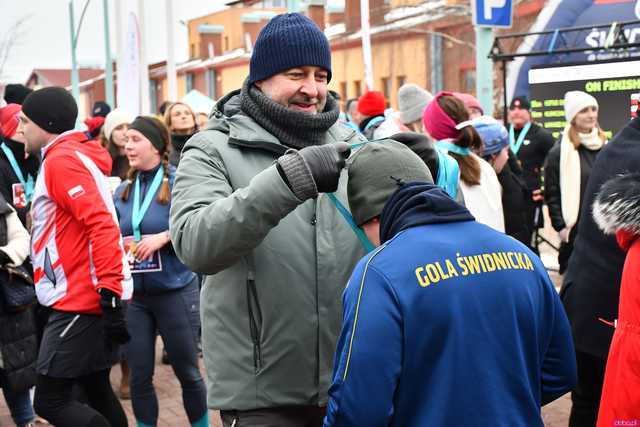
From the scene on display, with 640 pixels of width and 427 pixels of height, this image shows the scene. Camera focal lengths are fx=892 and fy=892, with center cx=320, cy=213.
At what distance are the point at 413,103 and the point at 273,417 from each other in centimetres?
441

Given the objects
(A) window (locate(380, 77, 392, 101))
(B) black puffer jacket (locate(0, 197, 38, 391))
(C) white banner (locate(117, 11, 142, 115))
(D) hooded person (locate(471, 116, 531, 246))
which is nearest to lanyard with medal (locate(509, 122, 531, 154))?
(D) hooded person (locate(471, 116, 531, 246))

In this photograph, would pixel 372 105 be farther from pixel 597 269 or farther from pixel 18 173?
pixel 597 269

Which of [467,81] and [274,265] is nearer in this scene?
[274,265]

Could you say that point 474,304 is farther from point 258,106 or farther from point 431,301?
point 258,106

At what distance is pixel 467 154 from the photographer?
511 centimetres

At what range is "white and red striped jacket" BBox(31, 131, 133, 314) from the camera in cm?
434

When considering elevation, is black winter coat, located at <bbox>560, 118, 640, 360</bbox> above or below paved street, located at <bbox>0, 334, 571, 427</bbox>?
above

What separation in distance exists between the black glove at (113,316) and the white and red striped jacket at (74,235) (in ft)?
0.13

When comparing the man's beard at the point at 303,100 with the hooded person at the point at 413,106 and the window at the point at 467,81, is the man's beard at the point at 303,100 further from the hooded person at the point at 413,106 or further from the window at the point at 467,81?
the window at the point at 467,81

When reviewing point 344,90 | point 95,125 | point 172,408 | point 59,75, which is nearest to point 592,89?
point 95,125

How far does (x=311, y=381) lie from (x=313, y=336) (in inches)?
5.7

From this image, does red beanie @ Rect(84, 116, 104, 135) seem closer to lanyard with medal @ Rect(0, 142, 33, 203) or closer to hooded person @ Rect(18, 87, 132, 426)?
lanyard with medal @ Rect(0, 142, 33, 203)

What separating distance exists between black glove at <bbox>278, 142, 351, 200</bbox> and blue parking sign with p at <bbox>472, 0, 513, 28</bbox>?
22.3 ft

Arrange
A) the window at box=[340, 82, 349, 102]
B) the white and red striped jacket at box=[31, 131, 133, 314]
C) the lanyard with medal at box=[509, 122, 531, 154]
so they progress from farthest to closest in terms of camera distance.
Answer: the window at box=[340, 82, 349, 102]
the lanyard with medal at box=[509, 122, 531, 154]
the white and red striped jacket at box=[31, 131, 133, 314]
